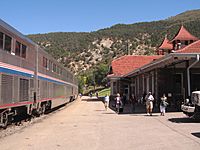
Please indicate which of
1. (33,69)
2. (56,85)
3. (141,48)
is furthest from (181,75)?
(141,48)

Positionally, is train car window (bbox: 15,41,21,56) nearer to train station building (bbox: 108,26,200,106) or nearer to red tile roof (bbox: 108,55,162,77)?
train station building (bbox: 108,26,200,106)

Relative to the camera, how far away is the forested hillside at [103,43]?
11244 centimetres

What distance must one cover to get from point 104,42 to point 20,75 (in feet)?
371

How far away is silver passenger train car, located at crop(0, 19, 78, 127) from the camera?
11.2 meters

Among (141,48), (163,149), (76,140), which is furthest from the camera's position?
(141,48)

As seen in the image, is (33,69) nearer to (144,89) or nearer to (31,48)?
(31,48)

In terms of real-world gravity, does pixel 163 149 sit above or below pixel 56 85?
below

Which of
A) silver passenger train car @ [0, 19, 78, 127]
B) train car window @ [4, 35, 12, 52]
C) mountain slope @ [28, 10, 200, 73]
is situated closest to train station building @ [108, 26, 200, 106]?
silver passenger train car @ [0, 19, 78, 127]

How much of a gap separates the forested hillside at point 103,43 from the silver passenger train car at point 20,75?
9078 cm

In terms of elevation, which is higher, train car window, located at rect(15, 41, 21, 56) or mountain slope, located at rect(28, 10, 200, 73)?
mountain slope, located at rect(28, 10, 200, 73)

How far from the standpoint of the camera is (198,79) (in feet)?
74.3

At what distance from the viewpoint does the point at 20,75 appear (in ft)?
43.0

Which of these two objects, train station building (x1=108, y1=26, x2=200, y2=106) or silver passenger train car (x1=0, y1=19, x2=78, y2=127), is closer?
silver passenger train car (x1=0, y1=19, x2=78, y2=127)

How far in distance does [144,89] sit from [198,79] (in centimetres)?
863
